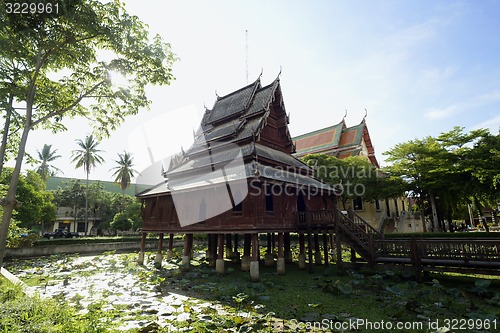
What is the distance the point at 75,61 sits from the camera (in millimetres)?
11992

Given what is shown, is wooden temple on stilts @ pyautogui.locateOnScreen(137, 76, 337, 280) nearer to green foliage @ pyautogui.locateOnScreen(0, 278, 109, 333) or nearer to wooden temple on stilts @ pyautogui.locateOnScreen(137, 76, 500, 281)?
wooden temple on stilts @ pyautogui.locateOnScreen(137, 76, 500, 281)

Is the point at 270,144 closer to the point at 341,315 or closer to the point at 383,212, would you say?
the point at 341,315

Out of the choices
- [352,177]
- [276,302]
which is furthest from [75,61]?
[352,177]

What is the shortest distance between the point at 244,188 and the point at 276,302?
19.1 ft

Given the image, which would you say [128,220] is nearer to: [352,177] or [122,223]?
[122,223]

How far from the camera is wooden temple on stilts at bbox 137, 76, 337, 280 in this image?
45.0ft

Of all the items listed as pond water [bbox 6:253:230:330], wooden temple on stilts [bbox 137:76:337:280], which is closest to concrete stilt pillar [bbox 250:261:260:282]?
wooden temple on stilts [bbox 137:76:337:280]

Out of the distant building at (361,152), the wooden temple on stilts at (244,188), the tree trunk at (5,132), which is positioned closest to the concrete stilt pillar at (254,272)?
the wooden temple on stilts at (244,188)

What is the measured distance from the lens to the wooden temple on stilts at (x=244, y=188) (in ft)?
45.0

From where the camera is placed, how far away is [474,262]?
404 inches

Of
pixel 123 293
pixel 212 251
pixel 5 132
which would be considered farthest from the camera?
pixel 212 251

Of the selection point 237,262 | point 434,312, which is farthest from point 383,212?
point 434,312

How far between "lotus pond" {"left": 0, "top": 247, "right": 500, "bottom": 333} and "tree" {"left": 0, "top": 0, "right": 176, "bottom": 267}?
15.6 feet

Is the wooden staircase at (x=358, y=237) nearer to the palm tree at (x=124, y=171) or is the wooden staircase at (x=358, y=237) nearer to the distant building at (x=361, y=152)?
the distant building at (x=361, y=152)
